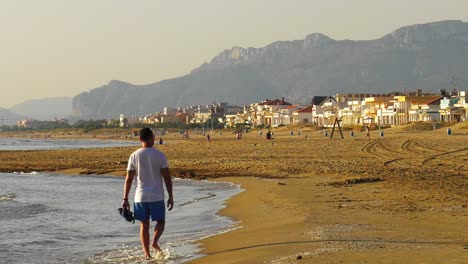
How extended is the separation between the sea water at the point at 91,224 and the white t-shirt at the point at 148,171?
0.90 m

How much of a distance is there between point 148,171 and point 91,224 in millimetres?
6068

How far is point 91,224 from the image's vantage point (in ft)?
48.7

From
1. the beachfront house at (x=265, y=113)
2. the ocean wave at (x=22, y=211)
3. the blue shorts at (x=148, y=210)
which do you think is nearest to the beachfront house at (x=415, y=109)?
the beachfront house at (x=265, y=113)

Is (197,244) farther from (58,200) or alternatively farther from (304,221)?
(58,200)

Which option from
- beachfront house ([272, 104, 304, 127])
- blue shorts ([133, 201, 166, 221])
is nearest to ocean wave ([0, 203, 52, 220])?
blue shorts ([133, 201, 166, 221])

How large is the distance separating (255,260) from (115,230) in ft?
18.2

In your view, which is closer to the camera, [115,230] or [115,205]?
[115,230]

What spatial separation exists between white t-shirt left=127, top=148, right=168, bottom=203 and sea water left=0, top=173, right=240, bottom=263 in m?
0.90

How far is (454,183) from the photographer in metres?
17.0

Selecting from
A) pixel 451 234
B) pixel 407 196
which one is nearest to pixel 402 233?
pixel 451 234

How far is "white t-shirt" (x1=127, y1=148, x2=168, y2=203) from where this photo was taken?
9188mm

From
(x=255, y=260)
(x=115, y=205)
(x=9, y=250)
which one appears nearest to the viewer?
(x=255, y=260)

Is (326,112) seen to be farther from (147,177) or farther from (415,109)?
(147,177)

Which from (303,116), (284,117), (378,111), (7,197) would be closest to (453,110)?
(378,111)
